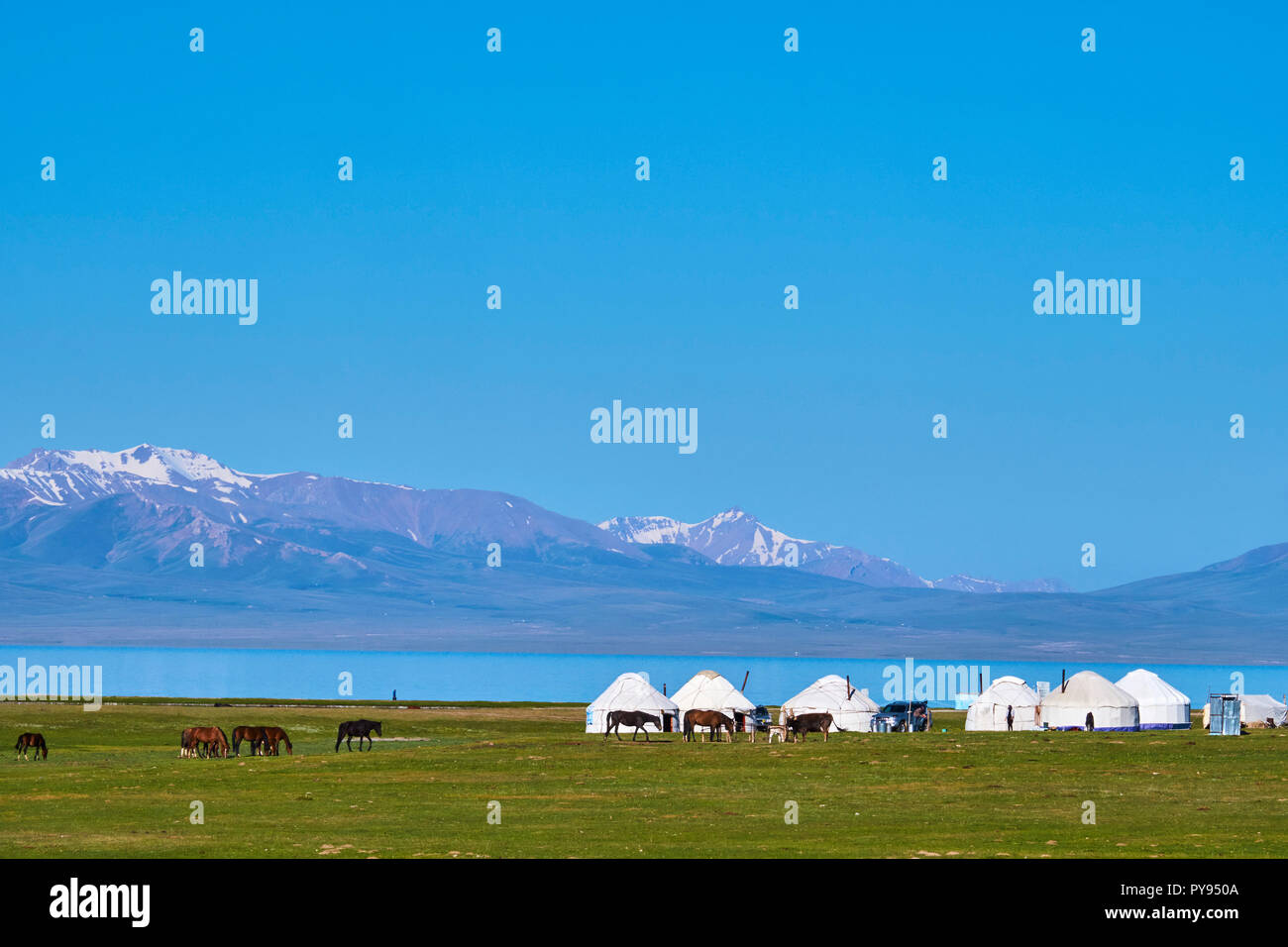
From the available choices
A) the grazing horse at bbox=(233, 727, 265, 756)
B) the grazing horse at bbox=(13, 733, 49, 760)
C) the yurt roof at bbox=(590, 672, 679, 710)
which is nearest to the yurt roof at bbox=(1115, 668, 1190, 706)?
the yurt roof at bbox=(590, 672, 679, 710)

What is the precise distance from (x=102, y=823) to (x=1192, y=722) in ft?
261

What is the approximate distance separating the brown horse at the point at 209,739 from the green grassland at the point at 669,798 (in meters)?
1.51

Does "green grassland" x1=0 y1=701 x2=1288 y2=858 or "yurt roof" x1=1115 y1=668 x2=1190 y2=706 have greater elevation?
"yurt roof" x1=1115 y1=668 x2=1190 y2=706

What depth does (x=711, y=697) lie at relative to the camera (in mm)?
95438

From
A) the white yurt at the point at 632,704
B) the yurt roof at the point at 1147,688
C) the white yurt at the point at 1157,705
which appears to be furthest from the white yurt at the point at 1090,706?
the white yurt at the point at 632,704

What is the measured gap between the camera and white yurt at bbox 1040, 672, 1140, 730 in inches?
3501

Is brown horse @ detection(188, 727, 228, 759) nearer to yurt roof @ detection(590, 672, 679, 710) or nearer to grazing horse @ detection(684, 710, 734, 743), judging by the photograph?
grazing horse @ detection(684, 710, 734, 743)

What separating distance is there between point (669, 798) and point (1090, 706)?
5166 cm

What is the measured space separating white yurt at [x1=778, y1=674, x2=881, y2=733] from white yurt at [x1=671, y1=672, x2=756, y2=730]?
3.84 m

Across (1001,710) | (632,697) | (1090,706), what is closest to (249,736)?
(632,697)

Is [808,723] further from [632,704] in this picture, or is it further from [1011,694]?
[1011,694]

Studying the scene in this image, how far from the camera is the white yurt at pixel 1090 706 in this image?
88.9 metres
